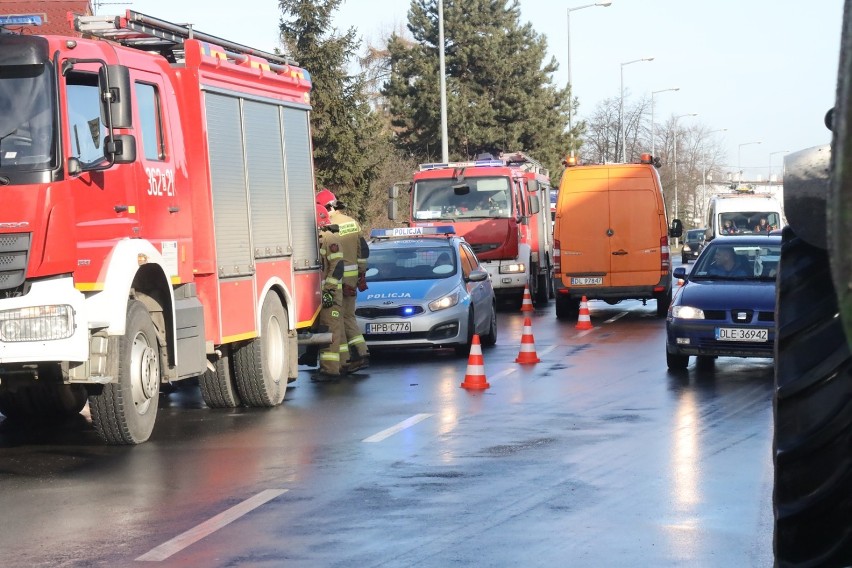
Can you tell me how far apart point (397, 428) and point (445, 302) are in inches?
272

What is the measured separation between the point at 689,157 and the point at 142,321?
9740 cm

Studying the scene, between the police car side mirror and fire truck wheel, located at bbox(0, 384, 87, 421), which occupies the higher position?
the police car side mirror

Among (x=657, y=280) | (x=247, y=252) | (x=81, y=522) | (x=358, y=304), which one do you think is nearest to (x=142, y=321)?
(x=247, y=252)

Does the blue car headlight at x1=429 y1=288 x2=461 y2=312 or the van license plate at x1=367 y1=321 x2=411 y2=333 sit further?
the blue car headlight at x1=429 y1=288 x2=461 y2=312

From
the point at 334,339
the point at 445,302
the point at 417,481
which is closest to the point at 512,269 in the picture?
the point at 445,302

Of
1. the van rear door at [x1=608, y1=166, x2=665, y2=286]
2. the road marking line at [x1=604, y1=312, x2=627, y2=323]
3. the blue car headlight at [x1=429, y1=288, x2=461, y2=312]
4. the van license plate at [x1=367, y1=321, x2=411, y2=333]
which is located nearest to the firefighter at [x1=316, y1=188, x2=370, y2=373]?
the van license plate at [x1=367, y1=321, x2=411, y2=333]

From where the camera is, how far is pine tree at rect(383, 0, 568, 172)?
6800 cm

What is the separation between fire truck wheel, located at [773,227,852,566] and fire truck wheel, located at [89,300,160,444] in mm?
7866

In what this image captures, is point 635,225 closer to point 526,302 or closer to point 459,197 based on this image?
point 526,302

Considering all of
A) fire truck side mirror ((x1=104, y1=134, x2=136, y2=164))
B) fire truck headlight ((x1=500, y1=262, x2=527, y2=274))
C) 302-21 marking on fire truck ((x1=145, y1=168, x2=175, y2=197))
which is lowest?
fire truck headlight ((x1=500, y1=262, x2=527, y2=274))

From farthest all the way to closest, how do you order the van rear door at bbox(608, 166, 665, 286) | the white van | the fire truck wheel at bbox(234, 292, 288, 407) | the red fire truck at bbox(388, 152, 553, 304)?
the white van, the red fire truck at bbox(388, 152, 553, 304), the van rear door at bbox(608, 166, 665, 286), the fire truck wheel at bbox(234, 292, 288, 407)

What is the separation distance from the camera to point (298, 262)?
48.4 feet

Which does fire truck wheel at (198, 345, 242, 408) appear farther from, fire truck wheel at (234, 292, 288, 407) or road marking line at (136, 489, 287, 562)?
road marking line at (136, 489, 287, 562)

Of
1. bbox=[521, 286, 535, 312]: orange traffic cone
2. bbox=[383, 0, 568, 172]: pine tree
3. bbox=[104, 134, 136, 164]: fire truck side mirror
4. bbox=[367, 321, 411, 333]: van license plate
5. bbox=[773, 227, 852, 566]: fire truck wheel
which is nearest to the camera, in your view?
bbox=[773, 227, 852, 566]: fire truck wheel
